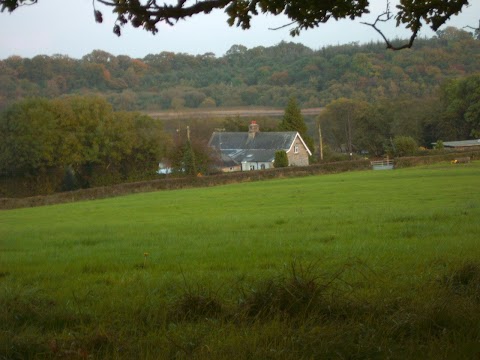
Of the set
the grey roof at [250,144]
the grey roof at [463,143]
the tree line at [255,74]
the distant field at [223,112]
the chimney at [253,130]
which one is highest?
the tree line at [255,74]

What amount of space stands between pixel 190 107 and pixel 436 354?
5659 inches

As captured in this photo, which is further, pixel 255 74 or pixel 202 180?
pixel 255 74

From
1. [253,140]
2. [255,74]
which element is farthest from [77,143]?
[255,74]

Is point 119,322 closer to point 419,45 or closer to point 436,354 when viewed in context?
point 436,354

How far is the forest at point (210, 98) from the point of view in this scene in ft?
236

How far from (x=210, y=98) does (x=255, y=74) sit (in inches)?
646

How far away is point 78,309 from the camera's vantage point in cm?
610

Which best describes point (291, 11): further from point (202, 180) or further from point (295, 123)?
point (295, 123)

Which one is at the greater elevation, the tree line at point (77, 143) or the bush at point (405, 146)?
the tree line at point (77, 143)

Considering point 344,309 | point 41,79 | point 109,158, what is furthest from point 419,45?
point 344,309

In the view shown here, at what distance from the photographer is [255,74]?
6289 inches

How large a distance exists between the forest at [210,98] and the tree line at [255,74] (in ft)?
0.83

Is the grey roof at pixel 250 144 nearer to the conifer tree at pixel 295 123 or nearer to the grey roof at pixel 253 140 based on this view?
the grey roof at pixel 253 140

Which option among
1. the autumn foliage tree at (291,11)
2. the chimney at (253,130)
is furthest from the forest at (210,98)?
the autumn foliage tree at (291,11)
